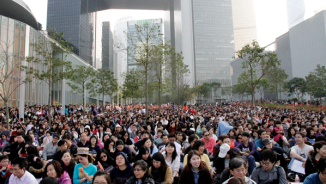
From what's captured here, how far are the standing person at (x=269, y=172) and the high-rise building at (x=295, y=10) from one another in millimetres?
91759

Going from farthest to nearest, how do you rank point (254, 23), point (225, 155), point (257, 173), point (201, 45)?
point (254, 23) → point (201, 45) → point (225, 155) → point (257, 173)

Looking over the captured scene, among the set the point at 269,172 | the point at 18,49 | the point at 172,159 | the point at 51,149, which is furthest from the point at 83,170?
the point at 18,49

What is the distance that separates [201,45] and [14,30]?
7445 centimetres

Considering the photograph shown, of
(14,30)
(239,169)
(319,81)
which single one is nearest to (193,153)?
(239,169)

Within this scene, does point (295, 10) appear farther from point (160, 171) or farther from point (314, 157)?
point (160, 171)

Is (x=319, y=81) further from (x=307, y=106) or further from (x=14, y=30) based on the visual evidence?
(x=14, y=30)

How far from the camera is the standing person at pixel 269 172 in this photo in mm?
3740

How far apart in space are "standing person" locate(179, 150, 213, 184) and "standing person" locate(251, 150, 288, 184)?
0.83 metres

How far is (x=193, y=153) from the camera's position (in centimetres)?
399

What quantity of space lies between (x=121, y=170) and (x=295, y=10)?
95.0 meters

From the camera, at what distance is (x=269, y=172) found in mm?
3793

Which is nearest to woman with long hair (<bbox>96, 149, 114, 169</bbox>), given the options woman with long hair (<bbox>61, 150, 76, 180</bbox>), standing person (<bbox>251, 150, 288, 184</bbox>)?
woman with long hair (<bbox>61, 150, 76, 180</bbox>)

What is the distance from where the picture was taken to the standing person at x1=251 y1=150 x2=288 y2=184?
3.74 meters

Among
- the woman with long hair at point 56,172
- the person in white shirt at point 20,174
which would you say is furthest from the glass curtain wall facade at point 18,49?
the woman with long hair at point 56,172
